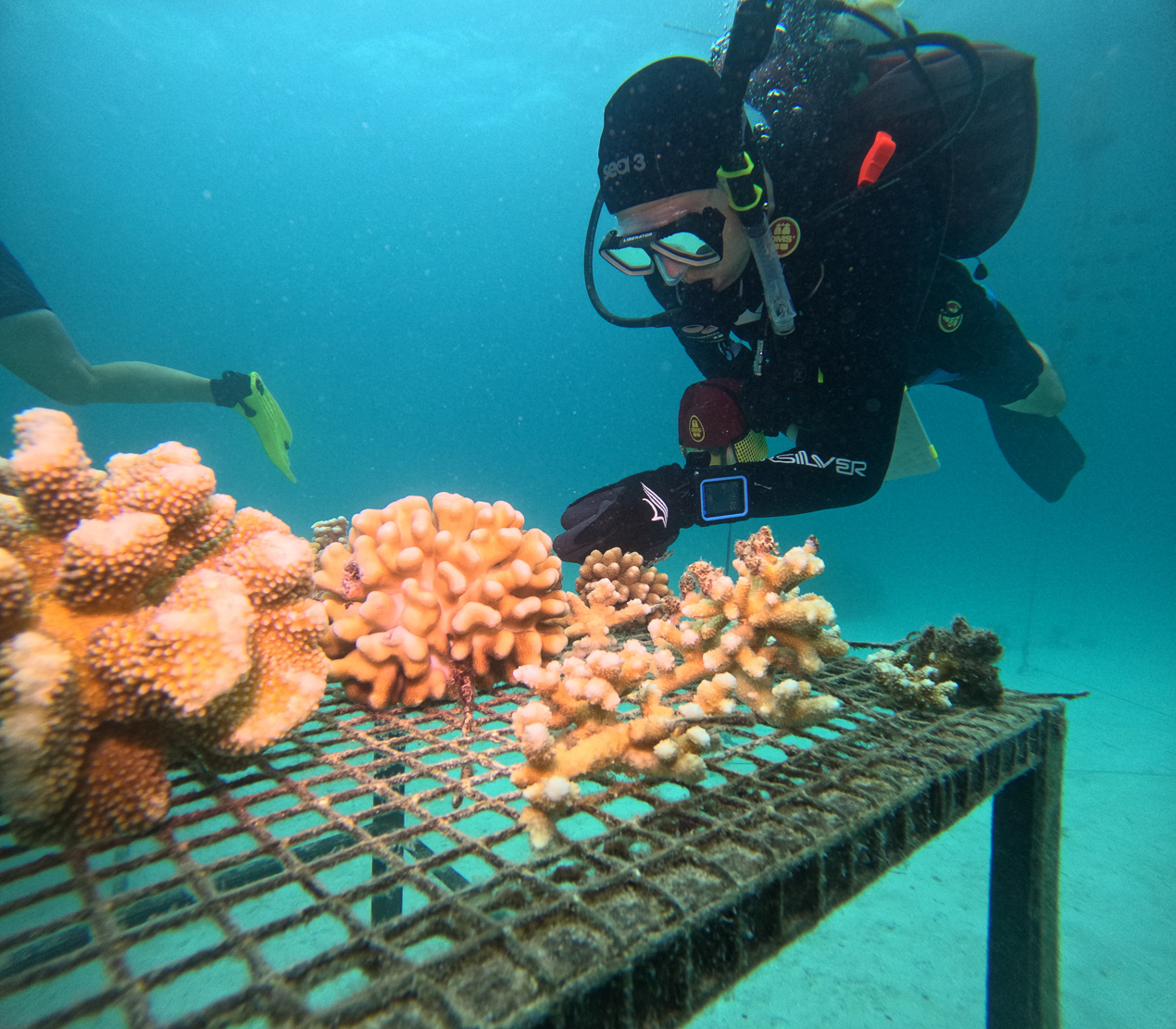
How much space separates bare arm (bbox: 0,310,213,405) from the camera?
6918mm

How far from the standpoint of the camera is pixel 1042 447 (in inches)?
253

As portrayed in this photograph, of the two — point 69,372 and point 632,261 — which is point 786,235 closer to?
point 632,261

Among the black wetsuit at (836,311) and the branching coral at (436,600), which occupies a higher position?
the black wetsuit at (836,311)

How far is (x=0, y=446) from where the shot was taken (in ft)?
115

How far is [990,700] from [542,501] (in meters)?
75.3

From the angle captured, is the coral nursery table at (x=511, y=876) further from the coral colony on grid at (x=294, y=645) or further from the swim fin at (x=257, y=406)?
the swim fin at (x=257, y=406)

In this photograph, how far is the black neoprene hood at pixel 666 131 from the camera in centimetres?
313

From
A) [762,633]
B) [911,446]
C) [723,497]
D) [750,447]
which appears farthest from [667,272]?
[762,633]

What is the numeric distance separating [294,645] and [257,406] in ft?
27.2

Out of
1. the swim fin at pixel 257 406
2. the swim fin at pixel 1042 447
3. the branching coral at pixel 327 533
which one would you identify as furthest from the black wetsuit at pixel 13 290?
the swim fin at pixel 1042 447

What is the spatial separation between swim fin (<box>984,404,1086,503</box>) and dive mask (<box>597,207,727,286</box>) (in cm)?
468

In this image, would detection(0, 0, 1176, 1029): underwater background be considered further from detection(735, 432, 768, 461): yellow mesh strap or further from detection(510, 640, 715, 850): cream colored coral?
detection(735, 432, 768, 461): yellow mesh strap

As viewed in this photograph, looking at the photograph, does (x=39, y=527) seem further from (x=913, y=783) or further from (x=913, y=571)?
(x=913, y=571)

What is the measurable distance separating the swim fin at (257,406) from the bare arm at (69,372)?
23cm
